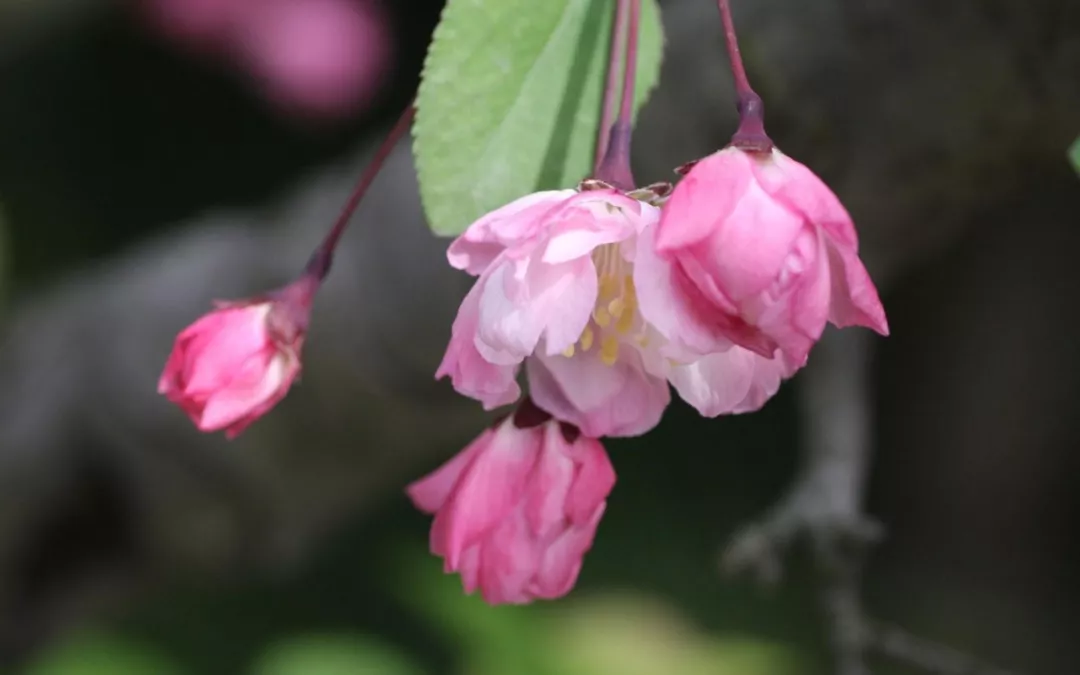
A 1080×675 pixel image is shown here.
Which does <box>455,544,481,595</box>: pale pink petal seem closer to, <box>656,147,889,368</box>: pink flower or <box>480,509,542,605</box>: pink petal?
<box>480,509,542,605</box>: pink petal

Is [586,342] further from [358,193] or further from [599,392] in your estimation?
[358,193]

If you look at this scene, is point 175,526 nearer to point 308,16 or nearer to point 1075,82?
point 308,16

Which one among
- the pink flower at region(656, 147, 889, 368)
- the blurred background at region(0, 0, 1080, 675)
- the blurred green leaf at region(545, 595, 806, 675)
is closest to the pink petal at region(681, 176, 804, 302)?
the pink flower at region(656, 147, 889, 368)

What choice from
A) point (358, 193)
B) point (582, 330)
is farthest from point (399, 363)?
point (582, 330)

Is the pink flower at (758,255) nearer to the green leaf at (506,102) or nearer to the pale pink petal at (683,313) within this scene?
the pale pink petal at (683,313)

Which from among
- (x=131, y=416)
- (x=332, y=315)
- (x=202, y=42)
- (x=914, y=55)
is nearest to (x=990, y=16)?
(x=914, y=55)

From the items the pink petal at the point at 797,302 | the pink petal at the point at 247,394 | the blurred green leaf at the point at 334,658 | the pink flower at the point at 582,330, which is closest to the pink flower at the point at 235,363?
the pink petal at the point at 247,394
